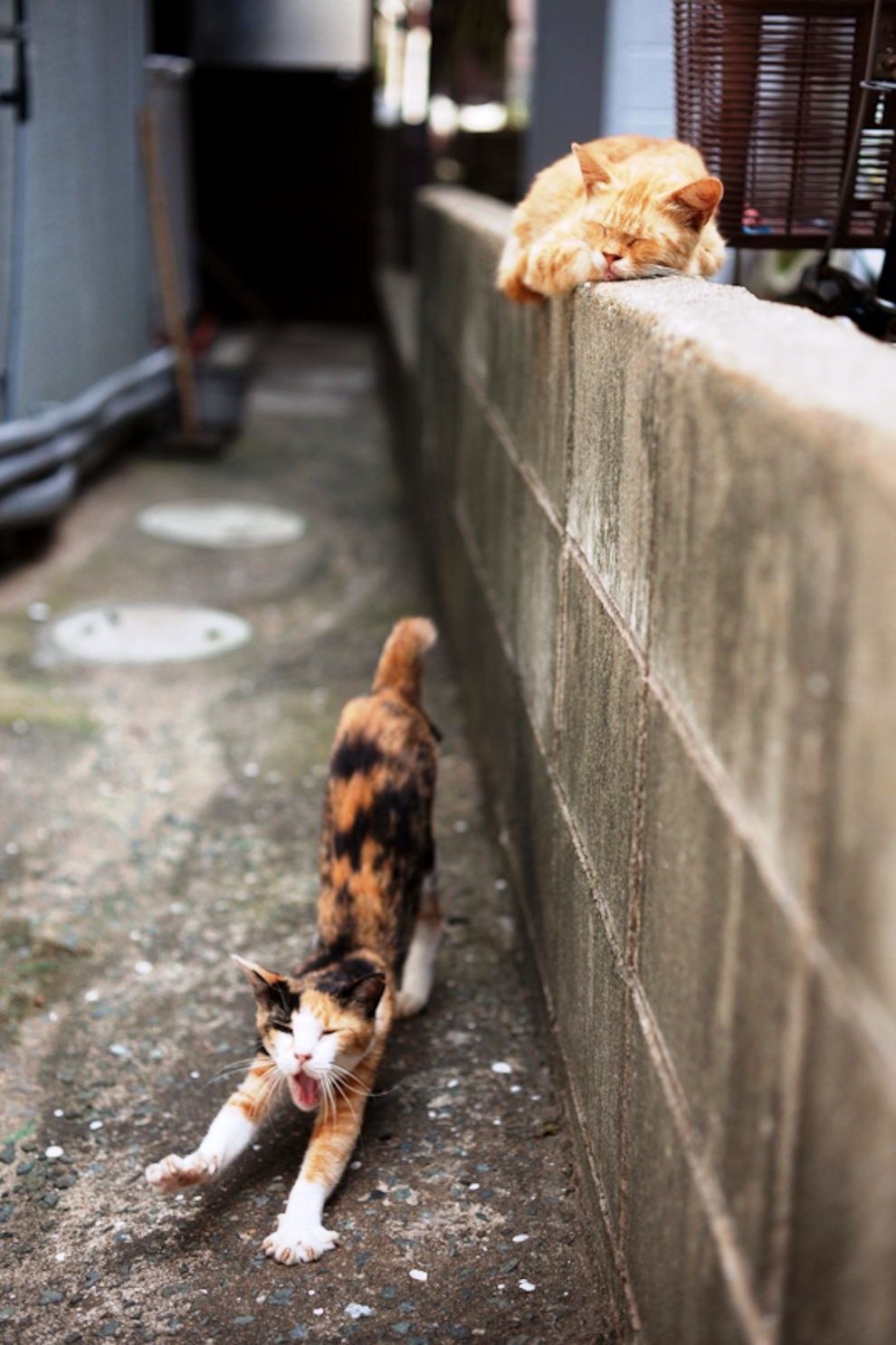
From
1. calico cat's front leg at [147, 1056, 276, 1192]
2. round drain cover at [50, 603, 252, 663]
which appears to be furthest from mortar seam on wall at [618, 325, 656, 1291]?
round drain cover at [50, 603, 252, 663]

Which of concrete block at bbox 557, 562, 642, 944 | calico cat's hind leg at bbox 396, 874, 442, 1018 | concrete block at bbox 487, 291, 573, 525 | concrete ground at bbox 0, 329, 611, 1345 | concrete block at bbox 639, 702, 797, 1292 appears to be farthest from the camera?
calico cat's hind leg at bbox 396, 874, 442, 1018

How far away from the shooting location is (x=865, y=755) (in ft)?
4.19

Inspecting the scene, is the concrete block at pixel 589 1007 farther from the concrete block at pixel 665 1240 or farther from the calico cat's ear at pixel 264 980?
the calico cat's ear at pixel 264 980

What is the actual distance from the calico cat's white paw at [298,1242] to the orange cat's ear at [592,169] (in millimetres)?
2262

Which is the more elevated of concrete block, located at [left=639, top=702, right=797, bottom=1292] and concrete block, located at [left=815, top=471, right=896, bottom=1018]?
concrete block, located at [left=815, top=471, right=896, bottom=1018]

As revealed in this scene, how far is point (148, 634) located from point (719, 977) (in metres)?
4.95

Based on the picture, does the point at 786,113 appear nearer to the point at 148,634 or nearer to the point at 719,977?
the point at 719,977

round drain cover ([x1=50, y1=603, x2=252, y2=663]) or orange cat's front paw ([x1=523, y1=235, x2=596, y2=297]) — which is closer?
orange cat's front paw ([x1=523, y1=235, x2=596, y2=297])

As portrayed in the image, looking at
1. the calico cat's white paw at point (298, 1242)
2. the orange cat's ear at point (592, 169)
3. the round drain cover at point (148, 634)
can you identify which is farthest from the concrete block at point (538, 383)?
the round drain cover at point (148, 634)

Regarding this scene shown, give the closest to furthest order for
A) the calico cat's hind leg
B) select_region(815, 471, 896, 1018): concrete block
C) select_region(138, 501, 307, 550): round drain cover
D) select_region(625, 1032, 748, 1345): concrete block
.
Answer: select_region(815, 471, 896, 1018): concrete block, select_region(625, 1032, 748, 1345): concrete block, the calico cat's hind leg, select_region(138, 501, 307, 550): round drain cover

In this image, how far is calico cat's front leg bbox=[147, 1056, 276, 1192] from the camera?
9.20 feet

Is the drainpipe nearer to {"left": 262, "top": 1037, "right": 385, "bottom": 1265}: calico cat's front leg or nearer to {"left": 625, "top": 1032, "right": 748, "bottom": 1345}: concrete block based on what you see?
{"left": 262, "top": 1037, "right": 385, "bottom": 1265}: calico cat's front leg

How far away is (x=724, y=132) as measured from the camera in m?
3.60

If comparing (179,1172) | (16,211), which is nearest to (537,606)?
(179,1172)
